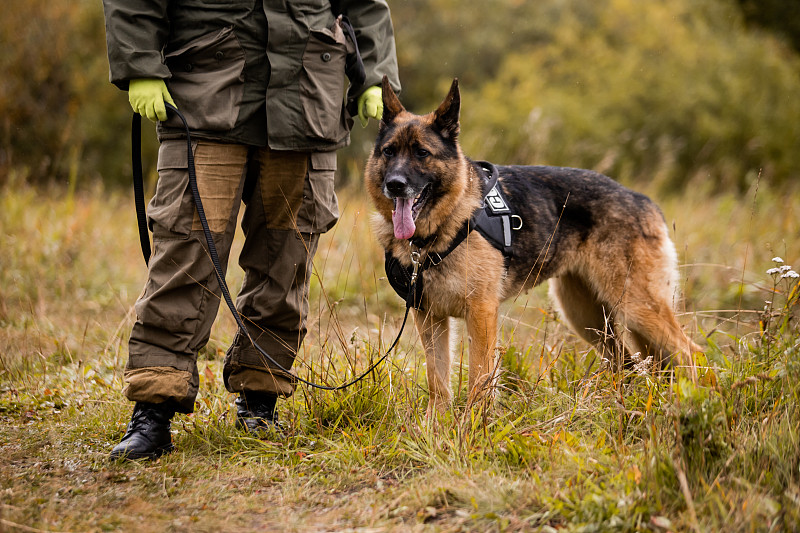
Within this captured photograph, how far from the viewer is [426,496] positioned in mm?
2260

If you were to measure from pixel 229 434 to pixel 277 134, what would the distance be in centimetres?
131

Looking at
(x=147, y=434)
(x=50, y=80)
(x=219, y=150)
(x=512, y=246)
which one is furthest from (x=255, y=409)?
(x=50, y=80)

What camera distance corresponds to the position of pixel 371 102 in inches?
120

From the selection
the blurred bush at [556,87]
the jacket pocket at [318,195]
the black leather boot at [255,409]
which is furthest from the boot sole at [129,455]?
the blurred bush at [556,87]

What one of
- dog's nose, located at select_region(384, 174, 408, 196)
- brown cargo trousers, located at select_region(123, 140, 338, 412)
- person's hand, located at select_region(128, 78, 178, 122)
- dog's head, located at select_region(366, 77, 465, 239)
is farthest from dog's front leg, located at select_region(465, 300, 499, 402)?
person's hand, located at select_region(128, 78, 178, 122)

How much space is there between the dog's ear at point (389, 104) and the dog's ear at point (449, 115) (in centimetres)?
19

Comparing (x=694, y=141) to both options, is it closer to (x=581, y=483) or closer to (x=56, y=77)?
(x=56, y=77)

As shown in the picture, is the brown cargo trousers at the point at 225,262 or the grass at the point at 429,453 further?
the brown cargo trousers at the point at 225,262

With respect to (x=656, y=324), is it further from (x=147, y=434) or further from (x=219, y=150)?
(x=147, y=434)

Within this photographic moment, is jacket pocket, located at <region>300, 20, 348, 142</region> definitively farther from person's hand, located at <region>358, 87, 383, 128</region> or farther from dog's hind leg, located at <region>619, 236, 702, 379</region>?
dog's hind leg, located at <region>619, 236, 702, 379</region>

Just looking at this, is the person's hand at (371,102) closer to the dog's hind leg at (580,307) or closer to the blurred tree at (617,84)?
the dog's hind leg at (580,307)

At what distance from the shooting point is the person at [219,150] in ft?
8.51

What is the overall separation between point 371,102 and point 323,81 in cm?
33

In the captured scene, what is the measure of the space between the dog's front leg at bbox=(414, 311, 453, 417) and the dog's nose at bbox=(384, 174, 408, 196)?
601mm
